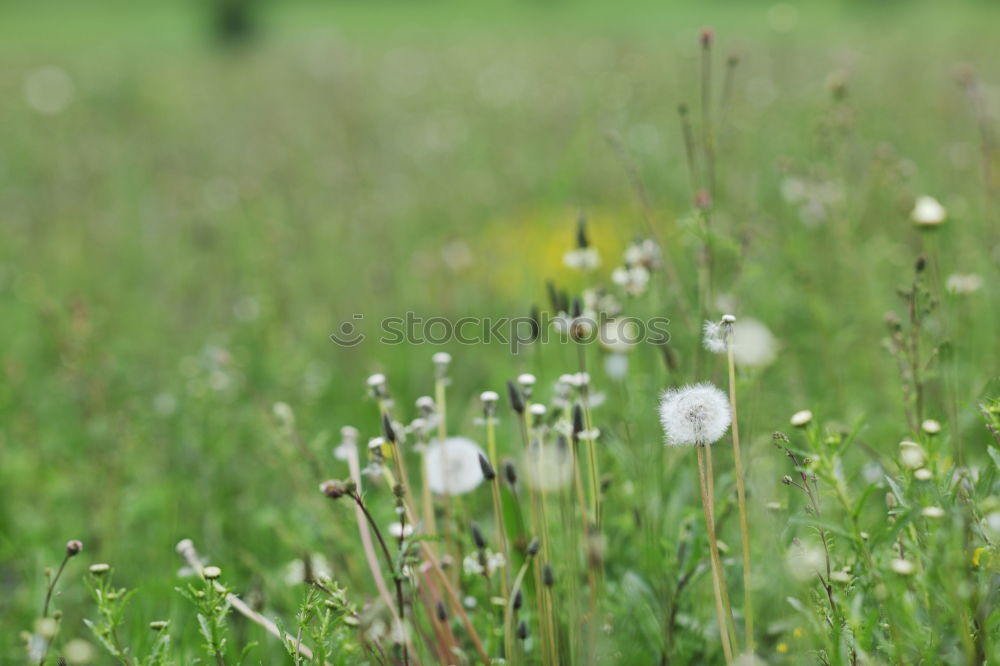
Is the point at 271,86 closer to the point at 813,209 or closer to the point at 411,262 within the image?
the point at 411,262

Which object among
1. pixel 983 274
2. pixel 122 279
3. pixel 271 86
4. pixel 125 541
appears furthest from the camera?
pixel 271 86

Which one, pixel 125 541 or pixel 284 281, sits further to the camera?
pixel 284 281

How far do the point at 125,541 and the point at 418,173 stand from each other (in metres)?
3.12

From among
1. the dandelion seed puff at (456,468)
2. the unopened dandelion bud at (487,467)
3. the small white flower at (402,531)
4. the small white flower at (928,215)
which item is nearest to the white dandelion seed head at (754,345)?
the small white flower at (928,215)

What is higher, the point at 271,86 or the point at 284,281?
the point at 271,86

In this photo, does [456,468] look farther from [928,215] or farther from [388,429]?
[928,215]

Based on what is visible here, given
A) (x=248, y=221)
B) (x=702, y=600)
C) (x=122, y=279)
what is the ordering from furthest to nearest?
(x=248, y=221) < (x=122, y=279) < (x=702, y=600)

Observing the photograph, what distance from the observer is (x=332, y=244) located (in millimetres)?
3805

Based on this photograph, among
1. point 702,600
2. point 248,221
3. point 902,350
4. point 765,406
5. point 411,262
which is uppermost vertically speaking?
point 248,221

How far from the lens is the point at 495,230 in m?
3.79

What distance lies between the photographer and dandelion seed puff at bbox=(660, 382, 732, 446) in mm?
1107

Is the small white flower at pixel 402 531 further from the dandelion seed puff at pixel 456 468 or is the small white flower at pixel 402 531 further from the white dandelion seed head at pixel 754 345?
the white dandelion seed head at pixel 754 345

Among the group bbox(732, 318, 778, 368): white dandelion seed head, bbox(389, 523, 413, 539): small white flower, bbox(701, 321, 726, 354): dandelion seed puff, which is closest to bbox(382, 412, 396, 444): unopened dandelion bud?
bbox(389, 523, 413, 539): small white flower

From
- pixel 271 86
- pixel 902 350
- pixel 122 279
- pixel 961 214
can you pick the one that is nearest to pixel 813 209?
pixel 961 214
